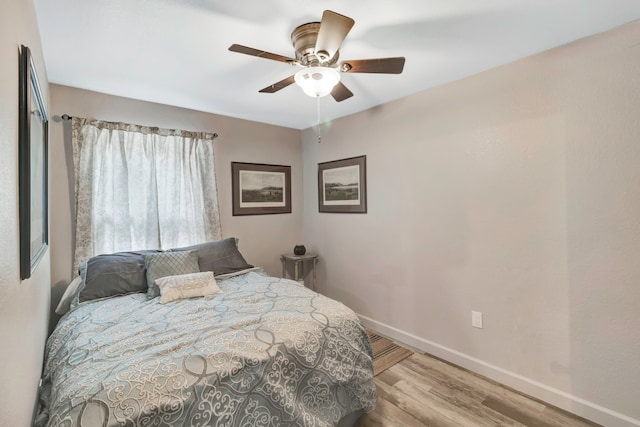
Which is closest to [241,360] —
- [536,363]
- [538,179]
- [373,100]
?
[536,363]

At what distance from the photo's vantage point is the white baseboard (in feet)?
5.91

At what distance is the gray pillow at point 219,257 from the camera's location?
108 inches

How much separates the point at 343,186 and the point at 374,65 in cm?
184

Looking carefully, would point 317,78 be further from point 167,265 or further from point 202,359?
point 167,265

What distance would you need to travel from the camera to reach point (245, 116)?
3459 mm

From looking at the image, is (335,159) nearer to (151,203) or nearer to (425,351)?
(151,203)

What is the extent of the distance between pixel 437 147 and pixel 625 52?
1216mm

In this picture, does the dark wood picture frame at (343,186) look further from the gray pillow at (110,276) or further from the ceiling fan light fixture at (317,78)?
the gray pillow at (110,276)

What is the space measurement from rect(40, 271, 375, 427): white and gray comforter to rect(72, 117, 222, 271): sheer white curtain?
0.78 meters

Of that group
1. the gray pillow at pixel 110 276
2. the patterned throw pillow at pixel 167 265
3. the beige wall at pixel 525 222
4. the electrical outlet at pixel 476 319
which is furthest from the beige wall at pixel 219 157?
the electrical outlet at pixel 476 319

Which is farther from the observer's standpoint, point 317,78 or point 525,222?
point 525,222

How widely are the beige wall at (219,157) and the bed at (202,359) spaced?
0.57 metres

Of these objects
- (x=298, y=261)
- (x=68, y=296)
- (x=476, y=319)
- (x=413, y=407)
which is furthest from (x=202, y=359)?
(x=298, y=261)

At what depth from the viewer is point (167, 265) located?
2465 millimetres
